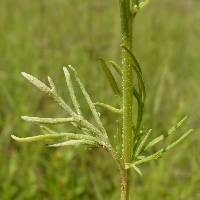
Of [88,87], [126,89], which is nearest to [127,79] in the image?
[126,89]

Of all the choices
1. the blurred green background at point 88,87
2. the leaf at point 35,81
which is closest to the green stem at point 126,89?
the leaf at point 35,81

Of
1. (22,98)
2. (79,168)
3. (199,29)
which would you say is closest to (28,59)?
(22,98)

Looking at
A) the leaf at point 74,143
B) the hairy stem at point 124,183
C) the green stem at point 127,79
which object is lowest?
the hairy stem at point 124,183

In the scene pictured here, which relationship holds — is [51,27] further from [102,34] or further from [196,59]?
[196,59]

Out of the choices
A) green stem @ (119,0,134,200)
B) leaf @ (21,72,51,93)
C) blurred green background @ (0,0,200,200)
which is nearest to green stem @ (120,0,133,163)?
green stem @ (119,0,134,200)

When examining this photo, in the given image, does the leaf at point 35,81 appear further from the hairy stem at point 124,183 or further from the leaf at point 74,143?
the hairy stem at point 124,183

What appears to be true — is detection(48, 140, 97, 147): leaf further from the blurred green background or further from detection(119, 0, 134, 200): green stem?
the blurred green background
